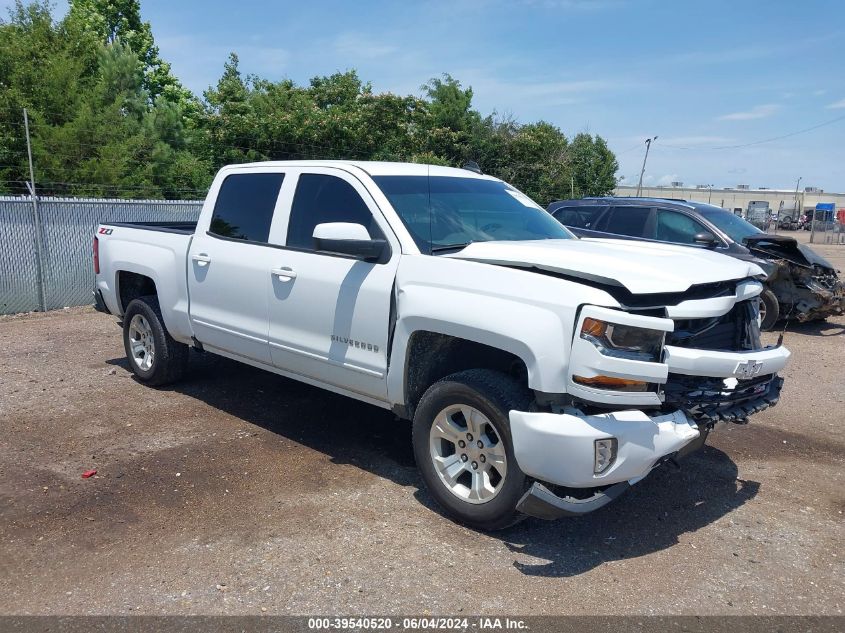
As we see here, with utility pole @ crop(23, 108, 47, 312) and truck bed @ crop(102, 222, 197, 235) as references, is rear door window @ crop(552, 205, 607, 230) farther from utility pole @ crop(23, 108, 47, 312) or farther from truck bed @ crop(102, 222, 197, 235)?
utility pole @ crop(23, 108, 47, 312)

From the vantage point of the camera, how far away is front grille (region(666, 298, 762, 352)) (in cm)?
404

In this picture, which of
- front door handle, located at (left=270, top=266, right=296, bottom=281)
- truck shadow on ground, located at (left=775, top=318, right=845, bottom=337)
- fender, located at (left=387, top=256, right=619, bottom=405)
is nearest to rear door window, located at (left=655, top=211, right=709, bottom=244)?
truck shadow on ground, located at (left=775, top=318, right=845, bottom=337)

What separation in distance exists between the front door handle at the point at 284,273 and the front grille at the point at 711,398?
264 cm

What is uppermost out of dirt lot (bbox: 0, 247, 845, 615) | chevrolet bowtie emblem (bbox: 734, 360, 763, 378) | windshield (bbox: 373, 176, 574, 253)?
windshield (bbox: 373, 176, 574, 253)

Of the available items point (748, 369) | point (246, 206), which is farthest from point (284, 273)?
point (748, 369)

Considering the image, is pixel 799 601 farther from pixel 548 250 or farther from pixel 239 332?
pixel 239 332

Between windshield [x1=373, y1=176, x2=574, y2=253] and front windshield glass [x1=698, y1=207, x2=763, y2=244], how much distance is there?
6.00m

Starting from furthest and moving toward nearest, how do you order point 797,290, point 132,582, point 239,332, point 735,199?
point 735,199 → point 797,290 → point 239,332 → point 132,582

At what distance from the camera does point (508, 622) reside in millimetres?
3311

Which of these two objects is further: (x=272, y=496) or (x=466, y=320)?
(x=272, y=496)

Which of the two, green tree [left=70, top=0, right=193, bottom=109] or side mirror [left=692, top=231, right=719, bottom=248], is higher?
green tree [left=70, top=0, right=193, bottom=109]

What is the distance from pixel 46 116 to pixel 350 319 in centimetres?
1731

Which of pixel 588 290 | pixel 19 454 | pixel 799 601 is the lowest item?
pixel 19 454

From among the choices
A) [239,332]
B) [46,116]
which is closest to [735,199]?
[46,116]
